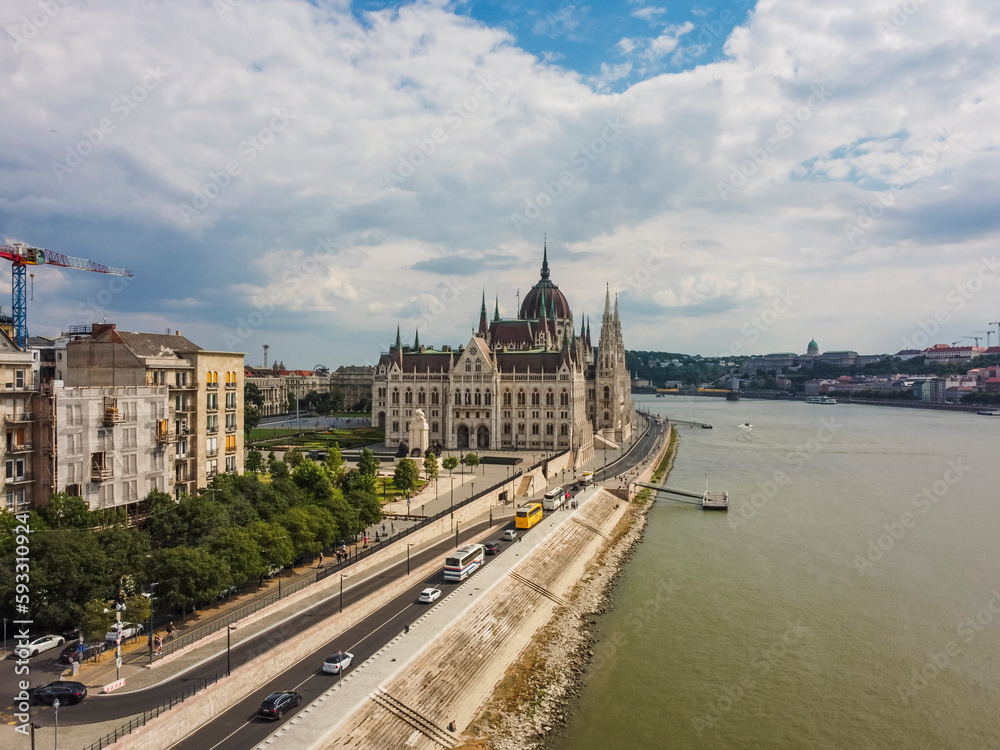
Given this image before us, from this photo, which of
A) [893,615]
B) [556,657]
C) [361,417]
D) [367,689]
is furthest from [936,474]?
[361,417]

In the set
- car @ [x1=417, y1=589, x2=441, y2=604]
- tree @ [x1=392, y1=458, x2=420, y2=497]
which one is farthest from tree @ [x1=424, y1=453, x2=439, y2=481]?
car @ [x1=417, y1=589, x2=441, y2=604]

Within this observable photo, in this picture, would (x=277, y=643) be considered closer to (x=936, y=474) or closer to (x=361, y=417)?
(x=936, y=474)

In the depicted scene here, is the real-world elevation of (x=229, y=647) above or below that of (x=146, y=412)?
below

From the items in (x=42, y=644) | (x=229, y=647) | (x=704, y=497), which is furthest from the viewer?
(x=704, y=497)

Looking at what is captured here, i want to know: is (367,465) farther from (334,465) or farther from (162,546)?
(162,546)

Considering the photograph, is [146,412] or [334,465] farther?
[334,465]

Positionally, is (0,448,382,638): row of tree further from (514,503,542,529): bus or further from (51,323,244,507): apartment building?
(514,503,542,529): bus

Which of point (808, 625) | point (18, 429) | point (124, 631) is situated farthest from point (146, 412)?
point (808, 625)
